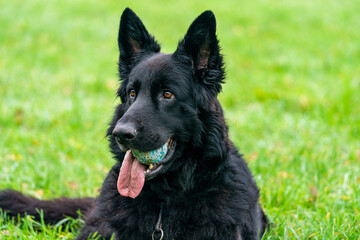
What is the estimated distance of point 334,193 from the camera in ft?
15.3

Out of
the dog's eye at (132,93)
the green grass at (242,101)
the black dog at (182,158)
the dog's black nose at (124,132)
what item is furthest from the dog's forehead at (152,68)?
the green grass at (242,101)

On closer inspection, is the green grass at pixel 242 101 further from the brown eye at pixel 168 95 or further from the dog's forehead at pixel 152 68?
the brown eye at pixel 168 95

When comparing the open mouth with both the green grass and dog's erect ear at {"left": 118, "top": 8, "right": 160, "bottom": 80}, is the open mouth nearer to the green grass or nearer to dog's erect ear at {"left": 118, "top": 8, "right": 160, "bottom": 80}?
dog's erect ear at {"left": 118, "top": 8, "right": 160, "bottom": 80}

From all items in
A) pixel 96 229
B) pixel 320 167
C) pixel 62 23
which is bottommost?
pixel 96 229

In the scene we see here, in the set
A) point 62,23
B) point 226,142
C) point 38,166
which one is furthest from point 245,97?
point 62,23

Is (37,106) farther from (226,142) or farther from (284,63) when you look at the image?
(284,63)

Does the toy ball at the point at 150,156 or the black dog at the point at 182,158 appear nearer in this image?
the toy ball at the point at 150,156

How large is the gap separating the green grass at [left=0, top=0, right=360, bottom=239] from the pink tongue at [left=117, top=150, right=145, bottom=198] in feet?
3.12

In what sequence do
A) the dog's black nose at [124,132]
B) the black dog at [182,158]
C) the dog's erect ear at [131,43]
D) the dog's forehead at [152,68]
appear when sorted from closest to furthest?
the dog's black nose at [124,132] < the black dog at [182,158] < the dog's forehead at [152,68] < the dog's erect ear at [131,43]

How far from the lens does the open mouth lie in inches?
120

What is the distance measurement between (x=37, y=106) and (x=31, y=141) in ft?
4.88

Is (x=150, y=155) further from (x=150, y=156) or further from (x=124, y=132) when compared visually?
(x=124, y=132)

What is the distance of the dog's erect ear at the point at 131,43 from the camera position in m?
3.55

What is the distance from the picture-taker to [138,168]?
10.2 feet
